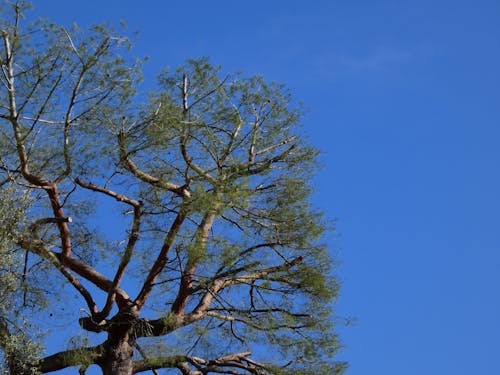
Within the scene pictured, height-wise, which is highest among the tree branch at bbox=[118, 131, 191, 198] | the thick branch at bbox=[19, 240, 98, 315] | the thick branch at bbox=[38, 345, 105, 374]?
the tree branch at bbox=[118, 131, 191, 198]

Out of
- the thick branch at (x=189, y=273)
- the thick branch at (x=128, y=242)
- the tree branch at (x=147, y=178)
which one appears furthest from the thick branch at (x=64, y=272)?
the tree branch at (x=147, y=178)

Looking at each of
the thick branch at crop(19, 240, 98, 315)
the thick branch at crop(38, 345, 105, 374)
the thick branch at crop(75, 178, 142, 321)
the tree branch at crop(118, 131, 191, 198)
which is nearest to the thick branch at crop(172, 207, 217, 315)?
the tree branch at crop(118, 131, 191, 198)

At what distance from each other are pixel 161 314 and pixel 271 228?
1.79 metres

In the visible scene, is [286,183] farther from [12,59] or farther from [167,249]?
[12,59]

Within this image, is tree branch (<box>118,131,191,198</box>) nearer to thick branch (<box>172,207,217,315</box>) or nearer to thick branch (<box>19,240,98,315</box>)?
thick branch (<box>172,207,217,315</box>)

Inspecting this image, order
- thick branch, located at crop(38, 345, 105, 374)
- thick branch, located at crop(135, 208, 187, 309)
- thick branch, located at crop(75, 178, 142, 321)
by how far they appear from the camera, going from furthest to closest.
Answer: thick branch, located at crop(135, 208, 187, 309)
thick branch, located at crop(75, 178, 142, 321)
thick branch, located at crop(38, 345, 105, 374)

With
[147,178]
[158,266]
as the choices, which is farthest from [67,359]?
[147,178]

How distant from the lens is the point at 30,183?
31.2 ft

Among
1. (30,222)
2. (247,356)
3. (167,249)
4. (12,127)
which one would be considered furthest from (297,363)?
(12,127)

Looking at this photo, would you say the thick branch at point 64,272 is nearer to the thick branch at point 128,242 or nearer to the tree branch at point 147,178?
the thick branch at point 128,242

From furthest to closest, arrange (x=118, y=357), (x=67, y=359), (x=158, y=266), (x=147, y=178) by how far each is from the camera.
Result: (x=147, y=178) < (x=158, y=266) < (x=118, y=357) < (x=67, y=359)

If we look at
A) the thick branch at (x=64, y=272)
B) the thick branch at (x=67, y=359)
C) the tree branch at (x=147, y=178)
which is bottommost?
the thick branch at (x=67, y=359)

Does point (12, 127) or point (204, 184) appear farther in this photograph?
point (204, 184)

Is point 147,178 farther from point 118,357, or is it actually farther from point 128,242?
point 118,357
